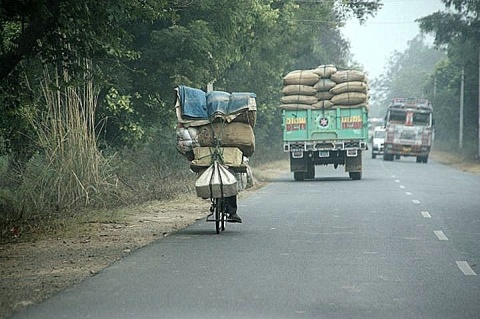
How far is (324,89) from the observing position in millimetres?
33312

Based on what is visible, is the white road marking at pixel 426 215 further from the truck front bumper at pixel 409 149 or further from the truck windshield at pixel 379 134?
the truck windshield at pixel 379 134

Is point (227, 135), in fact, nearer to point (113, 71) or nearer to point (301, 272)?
point (301, 272)

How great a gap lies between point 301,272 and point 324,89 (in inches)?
884

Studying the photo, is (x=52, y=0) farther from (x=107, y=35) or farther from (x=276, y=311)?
(x=276, y=311)

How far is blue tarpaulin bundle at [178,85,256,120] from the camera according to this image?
15.8 m

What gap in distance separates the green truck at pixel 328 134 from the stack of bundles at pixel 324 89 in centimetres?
20

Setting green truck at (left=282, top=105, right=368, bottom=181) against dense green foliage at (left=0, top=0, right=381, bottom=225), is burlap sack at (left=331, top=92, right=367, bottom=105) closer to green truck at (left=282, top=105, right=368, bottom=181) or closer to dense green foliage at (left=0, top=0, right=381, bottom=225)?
green truck at (left=282, top=105, right=368, bottom=181)

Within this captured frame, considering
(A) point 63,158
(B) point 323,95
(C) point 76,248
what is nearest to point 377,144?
(B) point 323,95

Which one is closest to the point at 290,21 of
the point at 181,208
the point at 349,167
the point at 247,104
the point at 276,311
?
the point at 349,167

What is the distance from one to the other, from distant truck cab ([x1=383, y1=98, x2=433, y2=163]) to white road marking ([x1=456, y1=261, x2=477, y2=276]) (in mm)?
45018

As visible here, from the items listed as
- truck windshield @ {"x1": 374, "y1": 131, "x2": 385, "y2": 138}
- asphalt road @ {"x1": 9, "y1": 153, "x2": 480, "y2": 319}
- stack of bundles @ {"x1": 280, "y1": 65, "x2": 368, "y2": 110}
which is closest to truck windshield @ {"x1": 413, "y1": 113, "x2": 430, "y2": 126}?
truck windshield @ {"x1": 374, "y1": 131, "x2": 385, "y2": 138}

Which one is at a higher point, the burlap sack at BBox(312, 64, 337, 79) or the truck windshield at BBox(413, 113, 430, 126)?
the burlap sack at BBox(312, 64, 337, 79)

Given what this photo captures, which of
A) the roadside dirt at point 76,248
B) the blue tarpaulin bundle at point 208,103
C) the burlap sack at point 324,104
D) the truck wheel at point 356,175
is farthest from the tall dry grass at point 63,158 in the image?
the truck wheel at point 356,175

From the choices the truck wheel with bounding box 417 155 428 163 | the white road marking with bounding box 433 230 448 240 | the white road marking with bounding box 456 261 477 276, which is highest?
the white road marking with bounding box 456 261 477 276
